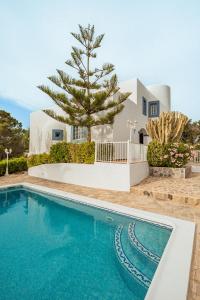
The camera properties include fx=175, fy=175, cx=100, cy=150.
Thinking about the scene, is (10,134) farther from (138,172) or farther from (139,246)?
(139,246)

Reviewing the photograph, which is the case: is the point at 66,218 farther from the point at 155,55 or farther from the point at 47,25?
the point at 155,55

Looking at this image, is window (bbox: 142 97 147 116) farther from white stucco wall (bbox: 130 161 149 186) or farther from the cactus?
white stucco wall (bbox: 130 161 149 186)

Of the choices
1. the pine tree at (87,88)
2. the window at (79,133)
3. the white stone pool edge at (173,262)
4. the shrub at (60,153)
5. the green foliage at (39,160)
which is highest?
the pine tree at (87,88)

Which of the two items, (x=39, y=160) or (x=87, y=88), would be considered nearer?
(x=87, y=88)

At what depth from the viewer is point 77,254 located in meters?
3.64

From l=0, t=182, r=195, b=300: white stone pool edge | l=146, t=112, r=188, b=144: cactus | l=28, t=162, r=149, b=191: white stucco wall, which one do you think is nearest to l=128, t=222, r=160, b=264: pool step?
l=0, t=182, r=195, b=300: white stone pool edge

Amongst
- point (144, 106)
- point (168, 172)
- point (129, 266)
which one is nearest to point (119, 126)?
point (168, 172)

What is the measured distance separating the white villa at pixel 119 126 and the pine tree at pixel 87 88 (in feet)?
3.43

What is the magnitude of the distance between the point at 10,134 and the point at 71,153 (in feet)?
42.8

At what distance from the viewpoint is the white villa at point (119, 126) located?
11508 mm

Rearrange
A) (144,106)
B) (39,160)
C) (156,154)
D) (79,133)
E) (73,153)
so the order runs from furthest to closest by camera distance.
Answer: (144,106), (39,160), (79,133), (73,153), (156,154)

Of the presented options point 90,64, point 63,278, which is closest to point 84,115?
point 90,64

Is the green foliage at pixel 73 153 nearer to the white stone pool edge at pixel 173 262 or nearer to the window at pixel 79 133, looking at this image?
the window at pixel 79 133

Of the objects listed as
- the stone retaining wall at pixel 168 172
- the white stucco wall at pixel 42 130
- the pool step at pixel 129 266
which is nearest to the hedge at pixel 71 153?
the white stucco wall at pixel 42 130
